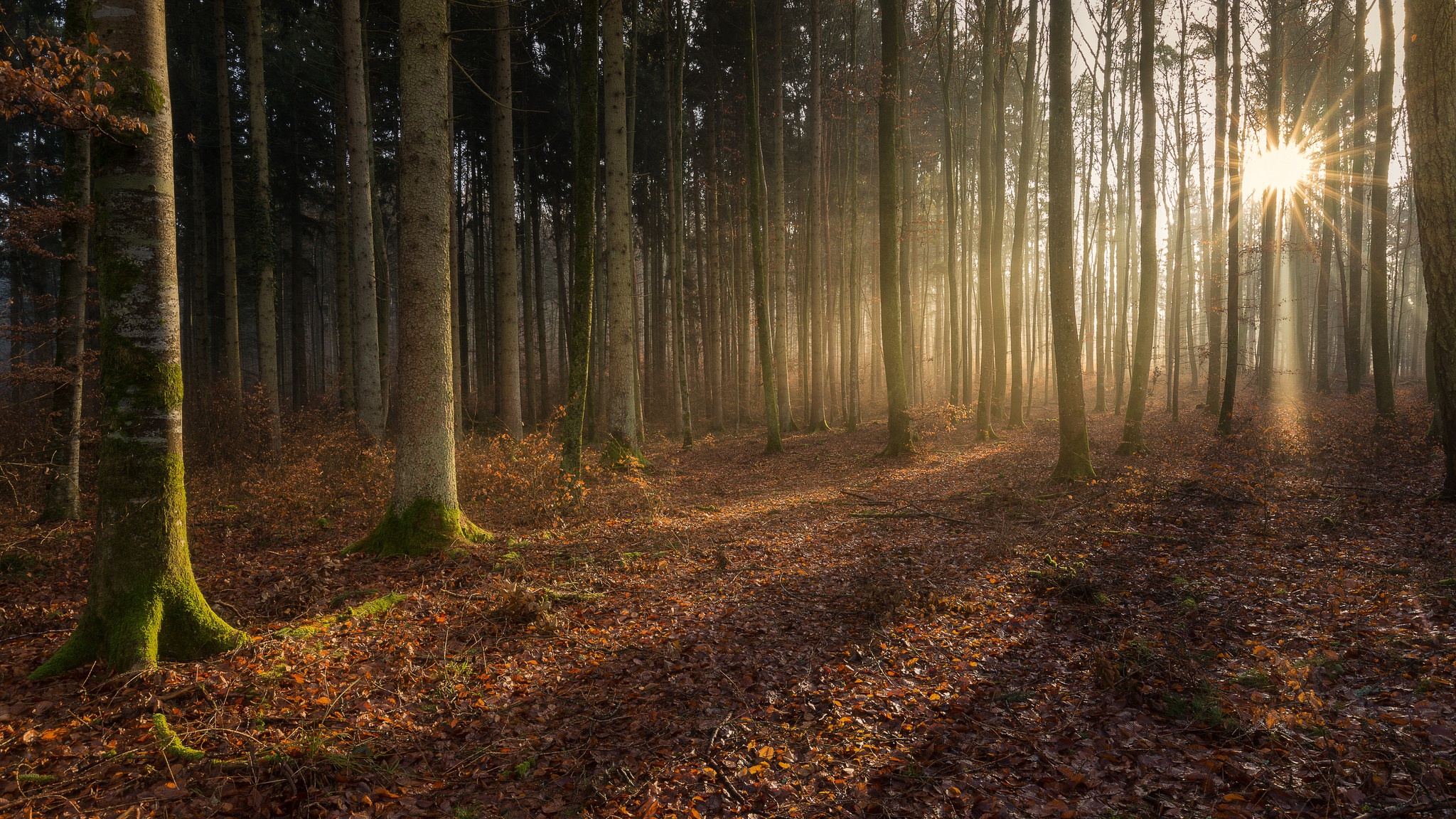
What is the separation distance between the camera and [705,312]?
2878 centimetres

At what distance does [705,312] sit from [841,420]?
26.3 feet

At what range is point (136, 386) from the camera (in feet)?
13.7

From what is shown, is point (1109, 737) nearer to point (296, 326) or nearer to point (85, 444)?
point (85, 444)

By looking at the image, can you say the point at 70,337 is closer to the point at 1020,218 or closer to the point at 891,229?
the point at 891,229

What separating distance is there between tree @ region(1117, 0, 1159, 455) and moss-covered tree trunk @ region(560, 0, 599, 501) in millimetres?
11243

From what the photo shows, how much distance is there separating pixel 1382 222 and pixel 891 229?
11.1 meters

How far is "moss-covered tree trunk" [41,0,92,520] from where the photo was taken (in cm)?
812

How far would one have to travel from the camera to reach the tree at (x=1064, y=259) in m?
10.7

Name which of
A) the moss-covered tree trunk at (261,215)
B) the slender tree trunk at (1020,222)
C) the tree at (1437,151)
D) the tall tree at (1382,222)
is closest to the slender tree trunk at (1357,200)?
the tall tree at (1382,222)

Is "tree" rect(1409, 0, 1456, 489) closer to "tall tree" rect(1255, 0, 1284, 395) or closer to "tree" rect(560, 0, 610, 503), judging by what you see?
"tree" rect(560, 0, 610, 503)

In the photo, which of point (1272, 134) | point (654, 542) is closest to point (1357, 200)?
point (1272, 134)

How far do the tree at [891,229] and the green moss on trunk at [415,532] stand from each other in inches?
413

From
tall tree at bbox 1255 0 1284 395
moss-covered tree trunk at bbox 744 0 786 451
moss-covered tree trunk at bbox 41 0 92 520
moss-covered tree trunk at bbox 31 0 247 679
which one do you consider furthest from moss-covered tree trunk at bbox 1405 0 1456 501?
moss-covered tree trunk at bbox 41 0 92 520

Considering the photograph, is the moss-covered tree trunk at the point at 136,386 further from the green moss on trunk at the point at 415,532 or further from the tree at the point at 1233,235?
the tree at the point at 1233,235
